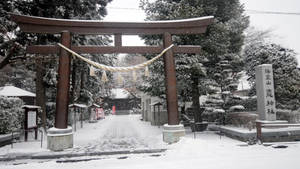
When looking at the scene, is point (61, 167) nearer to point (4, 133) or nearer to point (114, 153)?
point (114, 153)

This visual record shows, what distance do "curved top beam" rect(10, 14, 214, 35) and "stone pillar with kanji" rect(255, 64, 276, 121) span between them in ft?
15.1

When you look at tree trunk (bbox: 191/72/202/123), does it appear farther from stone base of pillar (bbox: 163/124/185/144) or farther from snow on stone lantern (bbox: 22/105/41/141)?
snow on stone lantern (bbox: 22/105/41/141)

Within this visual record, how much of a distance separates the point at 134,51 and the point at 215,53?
19.9 feet

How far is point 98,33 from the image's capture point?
1009 cm

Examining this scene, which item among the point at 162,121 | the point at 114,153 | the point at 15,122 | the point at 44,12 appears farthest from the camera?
the point at 162,121

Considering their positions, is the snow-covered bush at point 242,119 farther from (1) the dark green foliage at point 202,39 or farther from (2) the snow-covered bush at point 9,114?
(2) the snow-covered bush at point 9,114

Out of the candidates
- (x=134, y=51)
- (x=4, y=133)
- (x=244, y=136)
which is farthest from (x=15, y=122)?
(x=244, y=136)

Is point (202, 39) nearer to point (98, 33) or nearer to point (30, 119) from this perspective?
point (98, 33)

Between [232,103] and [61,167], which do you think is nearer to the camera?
[61,167]

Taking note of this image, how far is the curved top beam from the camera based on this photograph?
30.3 ft

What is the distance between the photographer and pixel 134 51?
10.2 meters

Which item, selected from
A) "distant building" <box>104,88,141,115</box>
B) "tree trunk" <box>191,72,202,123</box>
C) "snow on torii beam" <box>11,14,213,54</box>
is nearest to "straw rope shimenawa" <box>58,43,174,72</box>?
"snow on torii beam" <box>11,14,213,54</box>

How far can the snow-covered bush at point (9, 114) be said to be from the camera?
11600mm

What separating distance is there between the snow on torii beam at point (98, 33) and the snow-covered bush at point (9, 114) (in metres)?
4.56
